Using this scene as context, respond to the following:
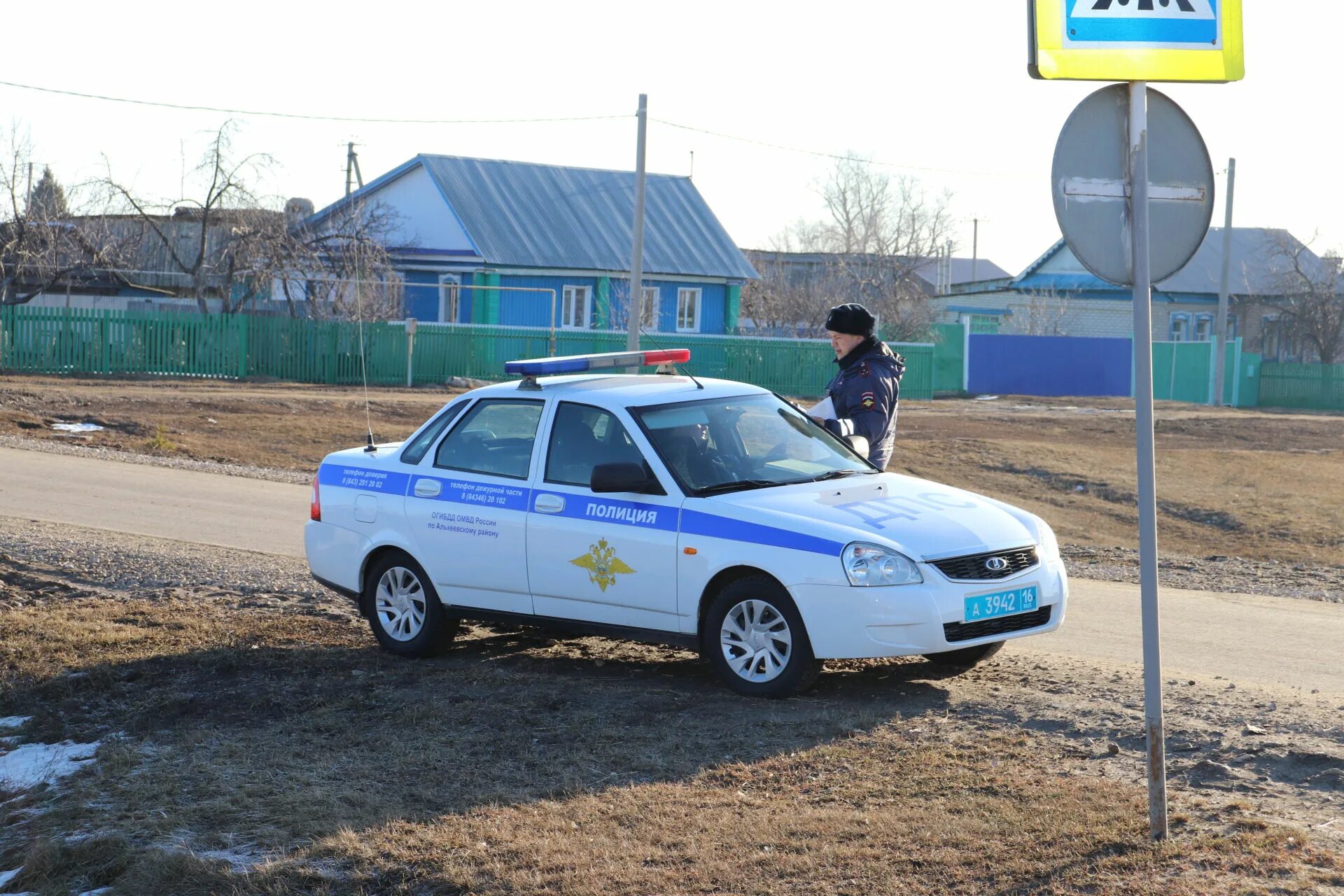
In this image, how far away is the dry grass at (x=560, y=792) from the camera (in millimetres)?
4836

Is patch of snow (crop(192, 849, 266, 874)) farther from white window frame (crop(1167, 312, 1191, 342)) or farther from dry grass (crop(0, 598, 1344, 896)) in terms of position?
white window frame (crop(1167, 312, 1191, 342))

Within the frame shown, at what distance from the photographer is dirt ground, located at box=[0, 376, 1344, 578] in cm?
1858

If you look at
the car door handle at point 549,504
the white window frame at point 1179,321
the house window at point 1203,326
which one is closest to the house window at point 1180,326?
the white window frame at point 1179,321

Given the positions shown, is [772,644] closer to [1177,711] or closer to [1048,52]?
[1177,711]

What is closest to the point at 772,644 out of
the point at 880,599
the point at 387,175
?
the point at 880,599

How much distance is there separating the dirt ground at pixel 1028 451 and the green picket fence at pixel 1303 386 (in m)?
16.2

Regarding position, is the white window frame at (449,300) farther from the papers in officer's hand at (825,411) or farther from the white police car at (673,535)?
the papers in officer's hand at (825,411)

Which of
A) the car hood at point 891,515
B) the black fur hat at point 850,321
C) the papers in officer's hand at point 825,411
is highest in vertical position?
the black fur hat at point 850,321

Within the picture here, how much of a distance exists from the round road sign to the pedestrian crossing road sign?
0.37ft

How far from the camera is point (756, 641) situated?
6930 mm

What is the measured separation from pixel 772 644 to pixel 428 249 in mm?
39046

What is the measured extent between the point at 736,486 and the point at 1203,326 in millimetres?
55307

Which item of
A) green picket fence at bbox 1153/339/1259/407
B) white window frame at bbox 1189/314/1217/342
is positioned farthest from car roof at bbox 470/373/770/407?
white window frame at bbox 1189/314/1217/342

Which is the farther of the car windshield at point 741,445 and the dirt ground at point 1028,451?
the dirt ground at point 1028,451
